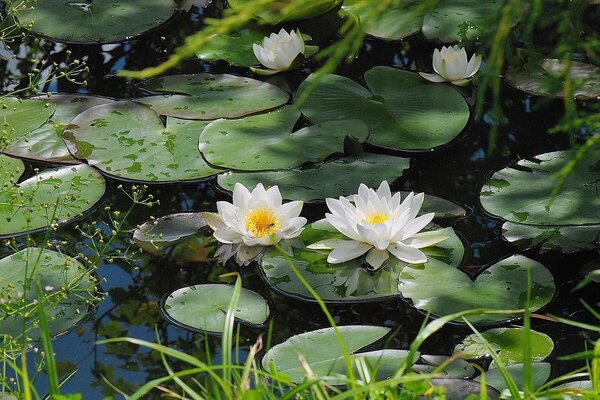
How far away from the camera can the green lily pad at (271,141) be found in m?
2.56

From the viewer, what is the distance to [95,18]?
3.38m

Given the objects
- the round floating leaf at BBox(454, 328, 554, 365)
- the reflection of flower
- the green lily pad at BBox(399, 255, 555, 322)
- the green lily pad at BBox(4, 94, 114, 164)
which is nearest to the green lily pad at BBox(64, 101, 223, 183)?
the green lily pad at BBox(4, 94, 114, 164)

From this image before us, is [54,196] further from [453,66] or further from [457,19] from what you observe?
[457,19]

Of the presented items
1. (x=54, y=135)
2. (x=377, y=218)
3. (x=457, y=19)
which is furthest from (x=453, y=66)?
(x=54, y=135)

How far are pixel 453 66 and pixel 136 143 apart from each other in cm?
105

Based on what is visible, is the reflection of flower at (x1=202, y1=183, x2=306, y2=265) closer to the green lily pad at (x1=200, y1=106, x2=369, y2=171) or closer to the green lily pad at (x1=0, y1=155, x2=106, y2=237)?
the green lily pad at (x1=200, y1=106, x2=369, y2=171)

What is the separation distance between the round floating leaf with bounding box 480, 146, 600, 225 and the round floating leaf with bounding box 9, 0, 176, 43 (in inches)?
61.4

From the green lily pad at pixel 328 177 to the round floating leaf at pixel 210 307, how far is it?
399mm

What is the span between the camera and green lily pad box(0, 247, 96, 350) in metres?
2.02

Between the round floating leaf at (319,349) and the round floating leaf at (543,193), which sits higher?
the round floating leaf at (543,193)

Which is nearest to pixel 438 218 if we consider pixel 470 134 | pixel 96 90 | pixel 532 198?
pixel 532 198

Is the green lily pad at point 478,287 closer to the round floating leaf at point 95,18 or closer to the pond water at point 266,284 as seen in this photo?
the pond water at point 266,284

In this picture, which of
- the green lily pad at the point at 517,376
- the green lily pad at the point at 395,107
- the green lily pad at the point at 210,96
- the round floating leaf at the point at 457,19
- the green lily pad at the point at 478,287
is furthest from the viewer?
the round floating leaf at the point at 457,19

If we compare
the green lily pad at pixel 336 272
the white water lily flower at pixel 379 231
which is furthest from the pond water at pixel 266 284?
the white water lily flower at pixel 379 231
